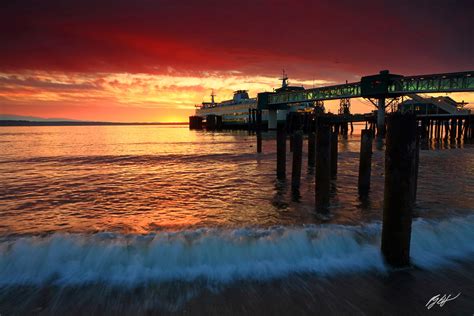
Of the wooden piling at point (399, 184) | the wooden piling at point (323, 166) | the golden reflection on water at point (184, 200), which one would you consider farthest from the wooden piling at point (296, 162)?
the wooden piling at point (399, 184)

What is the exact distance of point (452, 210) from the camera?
905 centimetres

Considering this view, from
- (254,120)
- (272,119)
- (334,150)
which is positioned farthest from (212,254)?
(254,120)

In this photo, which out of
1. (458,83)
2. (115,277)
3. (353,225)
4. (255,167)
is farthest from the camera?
(458,83)

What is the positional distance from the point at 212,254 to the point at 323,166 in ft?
14.1

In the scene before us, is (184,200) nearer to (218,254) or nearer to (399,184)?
(218,254)

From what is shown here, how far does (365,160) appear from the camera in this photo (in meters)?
11.6

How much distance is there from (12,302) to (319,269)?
5.03 m

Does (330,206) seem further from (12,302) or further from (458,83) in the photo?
(458,83)

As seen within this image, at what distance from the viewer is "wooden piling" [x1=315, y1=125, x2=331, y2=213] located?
28.8 ft

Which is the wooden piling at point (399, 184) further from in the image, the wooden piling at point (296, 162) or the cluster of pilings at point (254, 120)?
→ the cluster of pilings at point (254, 120)

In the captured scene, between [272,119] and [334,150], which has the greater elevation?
[272,119]

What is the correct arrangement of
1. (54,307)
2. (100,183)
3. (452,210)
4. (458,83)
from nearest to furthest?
(54,307) < (452,210) < (100,183) < (458,83)

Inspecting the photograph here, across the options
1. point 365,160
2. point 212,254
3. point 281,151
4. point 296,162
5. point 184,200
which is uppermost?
point 281,151

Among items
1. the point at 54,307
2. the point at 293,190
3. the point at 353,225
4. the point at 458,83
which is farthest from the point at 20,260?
the point at 458,83
